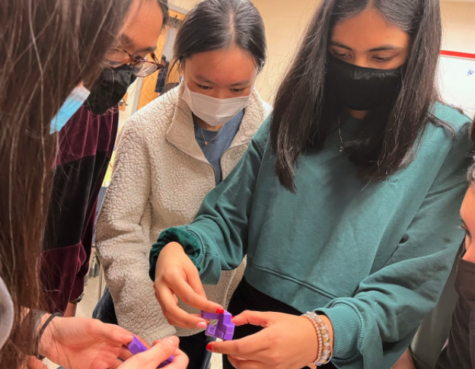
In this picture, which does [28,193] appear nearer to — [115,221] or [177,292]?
[177,292]

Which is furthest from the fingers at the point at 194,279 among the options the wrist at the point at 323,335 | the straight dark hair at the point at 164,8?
the straight dark hair at the point at 164,8

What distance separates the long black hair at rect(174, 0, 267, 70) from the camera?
0.99m

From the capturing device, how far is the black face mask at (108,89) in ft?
2.97

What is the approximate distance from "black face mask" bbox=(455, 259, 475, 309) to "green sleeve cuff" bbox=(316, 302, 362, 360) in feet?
0.67

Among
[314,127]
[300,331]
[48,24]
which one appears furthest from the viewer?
[314,127]

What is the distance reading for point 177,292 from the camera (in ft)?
2.64

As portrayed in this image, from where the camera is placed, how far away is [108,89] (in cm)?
92

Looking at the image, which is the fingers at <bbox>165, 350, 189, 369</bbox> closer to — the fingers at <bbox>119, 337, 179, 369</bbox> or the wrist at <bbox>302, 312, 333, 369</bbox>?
the fingers at <bbox>119, 337, 179, 369</bbox>

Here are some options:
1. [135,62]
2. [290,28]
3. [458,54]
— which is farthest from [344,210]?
[290,28]

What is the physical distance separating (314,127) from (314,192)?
171 mm

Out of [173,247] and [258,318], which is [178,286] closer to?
[173,247]

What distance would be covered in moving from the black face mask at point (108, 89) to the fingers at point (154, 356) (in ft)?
1.99

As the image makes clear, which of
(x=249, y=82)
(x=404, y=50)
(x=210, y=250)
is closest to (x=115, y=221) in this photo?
(x=210, y=250)

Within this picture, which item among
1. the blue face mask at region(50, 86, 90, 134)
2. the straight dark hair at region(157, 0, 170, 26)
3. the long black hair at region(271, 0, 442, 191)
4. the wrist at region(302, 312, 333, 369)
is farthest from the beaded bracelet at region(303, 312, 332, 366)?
the straight dark hair at region(157, 0, 170, 26)
